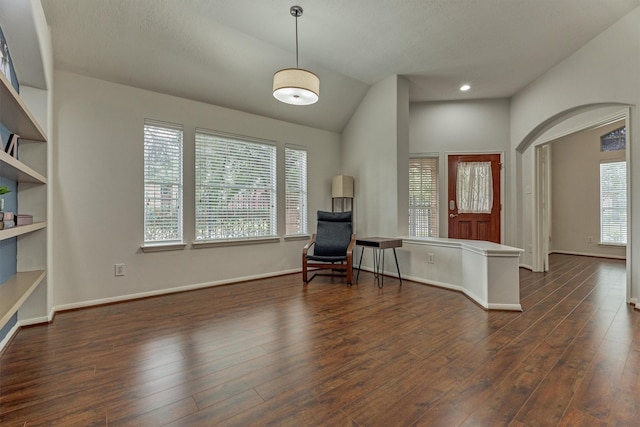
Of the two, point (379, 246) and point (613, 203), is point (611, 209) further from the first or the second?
point (379, 246)

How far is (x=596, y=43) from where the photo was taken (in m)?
3.39

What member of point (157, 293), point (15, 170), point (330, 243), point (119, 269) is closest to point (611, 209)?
point (330, 243)

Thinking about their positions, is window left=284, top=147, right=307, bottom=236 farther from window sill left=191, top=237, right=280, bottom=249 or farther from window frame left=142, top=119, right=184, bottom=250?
window frame left=142, top=119, right=184, bottom=250

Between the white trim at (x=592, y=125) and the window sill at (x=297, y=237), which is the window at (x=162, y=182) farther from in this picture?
the white trim at (x=592, y=125)

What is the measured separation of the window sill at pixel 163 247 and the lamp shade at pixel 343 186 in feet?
8.27

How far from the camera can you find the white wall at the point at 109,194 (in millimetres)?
3039

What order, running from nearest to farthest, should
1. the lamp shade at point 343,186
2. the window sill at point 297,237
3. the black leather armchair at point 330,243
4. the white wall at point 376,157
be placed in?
the black leather armchair at point 330,243 < the white wall at point 376,157 < the window sill at point 297,237 < the lamp shade at point 343,186

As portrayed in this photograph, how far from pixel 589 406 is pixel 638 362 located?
0.83m

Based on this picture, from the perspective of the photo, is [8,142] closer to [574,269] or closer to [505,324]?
[505,324]

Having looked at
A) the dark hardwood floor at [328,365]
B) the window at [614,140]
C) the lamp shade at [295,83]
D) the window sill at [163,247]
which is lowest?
the dark hardwood floor at [328,365]

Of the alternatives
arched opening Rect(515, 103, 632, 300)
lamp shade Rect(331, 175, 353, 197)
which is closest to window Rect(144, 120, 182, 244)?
lamp shade Rect(331, 175, 353, 197)

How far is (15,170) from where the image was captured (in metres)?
1.91

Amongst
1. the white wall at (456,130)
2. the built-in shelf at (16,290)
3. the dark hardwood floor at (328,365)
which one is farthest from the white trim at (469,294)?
the built-in shelf at (16,290)

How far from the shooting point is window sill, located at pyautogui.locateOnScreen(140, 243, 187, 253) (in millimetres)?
3479
